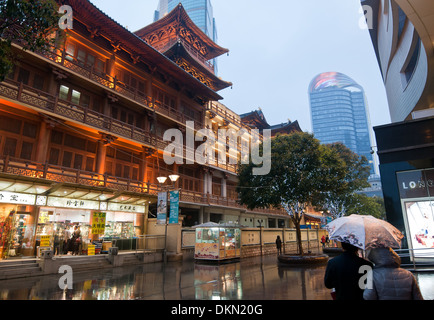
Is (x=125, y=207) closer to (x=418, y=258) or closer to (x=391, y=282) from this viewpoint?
(x=418, y=258)

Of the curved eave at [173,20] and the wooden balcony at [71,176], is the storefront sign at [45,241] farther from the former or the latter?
the curved eave at [173,20]

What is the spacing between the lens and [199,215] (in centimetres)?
2988

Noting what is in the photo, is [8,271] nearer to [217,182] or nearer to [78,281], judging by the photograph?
[78,281]

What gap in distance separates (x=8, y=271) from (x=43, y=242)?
278cm

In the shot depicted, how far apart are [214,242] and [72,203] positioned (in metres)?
9.76

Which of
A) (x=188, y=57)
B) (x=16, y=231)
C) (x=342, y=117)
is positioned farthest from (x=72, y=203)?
(x=342, y=117)

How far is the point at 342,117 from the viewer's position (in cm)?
17950

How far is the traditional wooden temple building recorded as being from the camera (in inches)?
641

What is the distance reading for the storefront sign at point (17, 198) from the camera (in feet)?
50.1

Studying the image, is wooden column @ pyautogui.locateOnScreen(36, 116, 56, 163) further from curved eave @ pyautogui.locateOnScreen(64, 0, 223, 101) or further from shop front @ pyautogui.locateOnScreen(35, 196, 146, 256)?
curved eave @ pyautogui.locateOnScreen(64, 0, 223, 101)

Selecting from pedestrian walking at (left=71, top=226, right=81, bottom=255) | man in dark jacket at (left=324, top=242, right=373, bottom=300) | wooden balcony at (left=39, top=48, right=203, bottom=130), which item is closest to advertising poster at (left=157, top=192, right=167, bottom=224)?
pedestrian walking at (left=71, top=226, right=81, bottom=255)

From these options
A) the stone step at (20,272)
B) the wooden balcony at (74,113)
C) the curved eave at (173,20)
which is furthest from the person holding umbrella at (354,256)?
the curved eave at (173,20)

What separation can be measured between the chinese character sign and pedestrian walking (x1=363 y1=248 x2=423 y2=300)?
17279 millimetres

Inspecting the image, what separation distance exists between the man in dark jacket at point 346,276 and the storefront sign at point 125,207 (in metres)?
18.5
